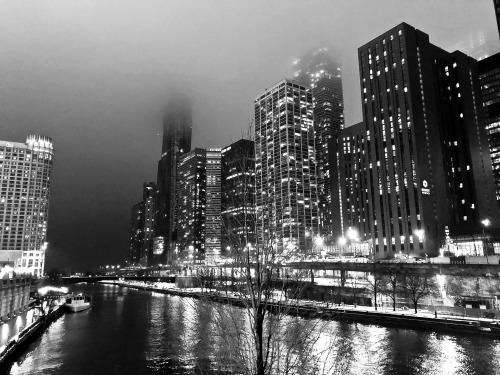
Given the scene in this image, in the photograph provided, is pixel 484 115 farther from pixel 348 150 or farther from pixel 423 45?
pixel 348 150

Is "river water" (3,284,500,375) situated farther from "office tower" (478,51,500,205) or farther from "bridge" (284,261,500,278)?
"office tower" (478,51,500,205)

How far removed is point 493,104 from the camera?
176750 millimetres

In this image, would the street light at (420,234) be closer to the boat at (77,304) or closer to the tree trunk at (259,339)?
the boat at (77,304)

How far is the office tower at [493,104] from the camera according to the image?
572 feet

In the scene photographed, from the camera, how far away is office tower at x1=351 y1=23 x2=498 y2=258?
140m

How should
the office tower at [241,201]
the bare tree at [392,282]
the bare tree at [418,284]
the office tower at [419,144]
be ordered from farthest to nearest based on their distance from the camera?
the office tower at [419,144] → the bare tree at [392,282] → the bare tree at [418,284] → the office tower at [241,201]

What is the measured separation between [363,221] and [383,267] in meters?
102

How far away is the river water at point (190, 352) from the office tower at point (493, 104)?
152925 mm

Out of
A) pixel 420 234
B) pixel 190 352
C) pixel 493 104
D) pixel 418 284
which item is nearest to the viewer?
pixel 190 352

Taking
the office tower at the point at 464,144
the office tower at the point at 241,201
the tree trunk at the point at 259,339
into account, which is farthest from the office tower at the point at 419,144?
the tree trunk at the point at 259,339

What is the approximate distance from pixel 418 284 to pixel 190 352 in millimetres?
45291

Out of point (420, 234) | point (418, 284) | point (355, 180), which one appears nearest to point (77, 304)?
point (418, 284)

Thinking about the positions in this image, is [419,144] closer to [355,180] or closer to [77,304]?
[355,180]

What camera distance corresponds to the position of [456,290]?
230 ft
